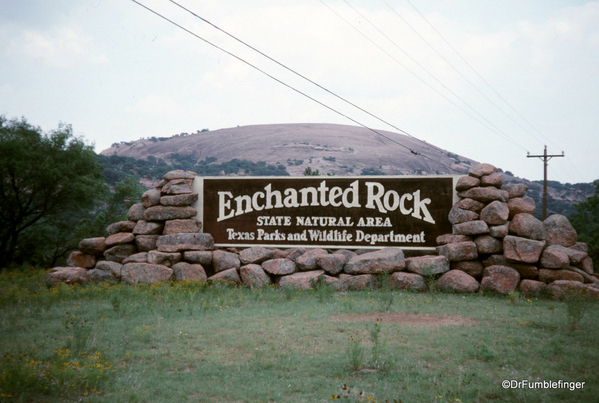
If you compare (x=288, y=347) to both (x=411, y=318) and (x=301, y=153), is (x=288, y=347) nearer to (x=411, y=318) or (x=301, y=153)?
(x=411, y=318)

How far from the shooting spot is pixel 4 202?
19.1 meters

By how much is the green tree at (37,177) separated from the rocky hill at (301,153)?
118 ft

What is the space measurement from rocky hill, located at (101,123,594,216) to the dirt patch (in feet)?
169

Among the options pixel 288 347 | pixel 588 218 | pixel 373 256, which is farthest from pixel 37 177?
pixel 588 218

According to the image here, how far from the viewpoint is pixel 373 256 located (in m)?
13.2

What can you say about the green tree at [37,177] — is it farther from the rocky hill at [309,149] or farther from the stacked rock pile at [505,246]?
the rocky hill at [309,149]

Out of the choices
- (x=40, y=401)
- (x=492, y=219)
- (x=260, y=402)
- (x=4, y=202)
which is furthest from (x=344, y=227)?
(x=4, y=202)

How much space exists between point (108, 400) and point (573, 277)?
11882 mm

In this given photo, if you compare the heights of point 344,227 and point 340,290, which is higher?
point 344,227

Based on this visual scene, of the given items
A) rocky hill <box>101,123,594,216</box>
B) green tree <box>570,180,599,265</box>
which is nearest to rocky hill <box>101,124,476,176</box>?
rocky hill <box>101,123,594,216</box>

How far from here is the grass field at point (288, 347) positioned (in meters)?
5.29

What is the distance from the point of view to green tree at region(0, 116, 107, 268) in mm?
18141

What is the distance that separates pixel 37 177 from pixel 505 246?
1869 cm

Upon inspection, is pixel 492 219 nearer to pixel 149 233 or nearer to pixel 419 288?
pixel 419 288
